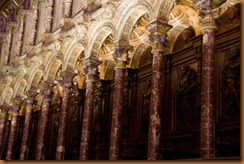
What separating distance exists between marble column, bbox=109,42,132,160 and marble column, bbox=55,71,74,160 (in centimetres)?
357

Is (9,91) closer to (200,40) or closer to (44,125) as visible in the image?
(44,125)

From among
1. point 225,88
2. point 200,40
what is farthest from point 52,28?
point 225,88

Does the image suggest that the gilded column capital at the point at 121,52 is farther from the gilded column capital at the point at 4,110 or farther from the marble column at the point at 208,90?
the gilded column capital at the point at 4,110

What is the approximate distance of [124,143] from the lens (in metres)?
14.5

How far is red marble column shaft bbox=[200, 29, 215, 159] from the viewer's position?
8117mm

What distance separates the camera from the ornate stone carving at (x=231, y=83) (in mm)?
10740

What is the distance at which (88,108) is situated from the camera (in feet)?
44.4

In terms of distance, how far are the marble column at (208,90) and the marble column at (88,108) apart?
5.71 metres

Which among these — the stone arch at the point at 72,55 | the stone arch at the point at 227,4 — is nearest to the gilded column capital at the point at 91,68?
the stone arch at the point at 72,55

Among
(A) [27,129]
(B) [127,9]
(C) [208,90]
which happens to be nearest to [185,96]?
(B) [127,9]

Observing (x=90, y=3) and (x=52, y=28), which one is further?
(x=52, y=28)

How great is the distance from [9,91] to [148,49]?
994cm

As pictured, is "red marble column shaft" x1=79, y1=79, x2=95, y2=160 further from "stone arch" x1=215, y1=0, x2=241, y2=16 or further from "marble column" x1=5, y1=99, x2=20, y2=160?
"marble column" x1=5, y1=99, x2=20, y2=160

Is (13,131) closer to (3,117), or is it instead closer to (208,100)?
(3,117)
